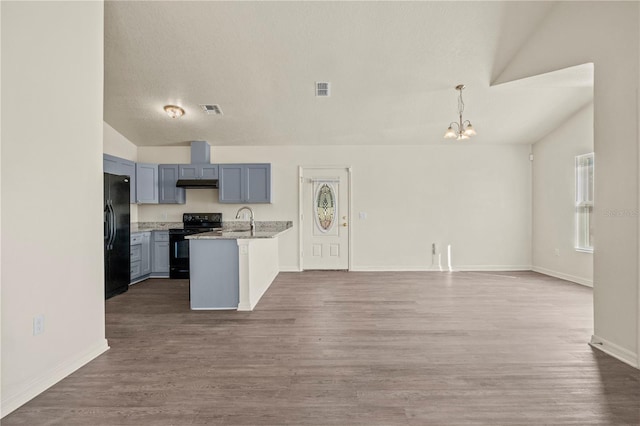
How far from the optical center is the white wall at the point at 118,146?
5438mm

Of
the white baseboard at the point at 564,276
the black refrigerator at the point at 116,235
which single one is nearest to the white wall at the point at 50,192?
the black refrigerator at the point at 116,235

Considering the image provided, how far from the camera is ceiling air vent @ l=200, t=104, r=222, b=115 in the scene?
4.96 metres

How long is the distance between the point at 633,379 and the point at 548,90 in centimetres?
395

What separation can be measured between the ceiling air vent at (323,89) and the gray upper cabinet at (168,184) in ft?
9.92

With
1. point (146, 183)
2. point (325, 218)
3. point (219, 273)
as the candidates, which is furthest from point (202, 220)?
point (219, 273)

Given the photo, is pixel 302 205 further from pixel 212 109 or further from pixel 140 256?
pixel 140 256

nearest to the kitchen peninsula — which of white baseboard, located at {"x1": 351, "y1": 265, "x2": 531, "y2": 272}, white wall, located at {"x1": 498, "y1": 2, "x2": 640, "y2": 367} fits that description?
white baseboard, located at {"x1": 351, "y1": 265, "x2": 531, "y2": 272}

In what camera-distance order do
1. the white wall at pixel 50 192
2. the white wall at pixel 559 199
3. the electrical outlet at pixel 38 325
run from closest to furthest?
the white wall at pixel 50 192
the electrical outlet at pixel 38 325
the white wall at pixel 559 199

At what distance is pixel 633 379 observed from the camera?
2164mm

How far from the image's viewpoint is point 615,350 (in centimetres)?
251

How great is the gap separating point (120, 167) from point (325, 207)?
3.55 meters

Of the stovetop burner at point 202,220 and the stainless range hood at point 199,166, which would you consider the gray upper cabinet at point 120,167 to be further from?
the stovetop burner at point 202,220

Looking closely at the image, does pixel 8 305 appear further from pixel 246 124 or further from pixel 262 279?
pixel 246 124

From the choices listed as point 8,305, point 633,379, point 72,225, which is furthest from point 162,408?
point 633,379
